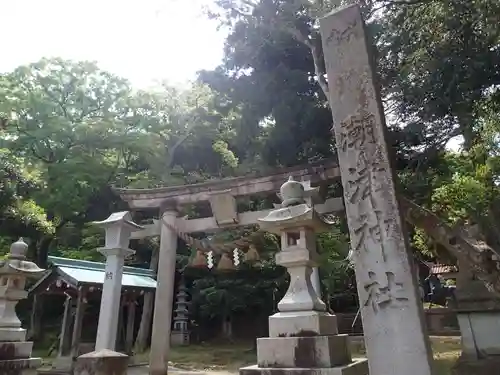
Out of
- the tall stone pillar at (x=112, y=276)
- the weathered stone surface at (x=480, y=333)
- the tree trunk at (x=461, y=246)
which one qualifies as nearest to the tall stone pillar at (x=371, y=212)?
the tree trunk at (x=461, y=246)

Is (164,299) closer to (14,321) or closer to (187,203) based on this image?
(187,203)

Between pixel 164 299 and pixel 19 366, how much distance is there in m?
3.39

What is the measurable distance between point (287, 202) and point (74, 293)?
36.2ft

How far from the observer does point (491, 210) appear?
31.6ft

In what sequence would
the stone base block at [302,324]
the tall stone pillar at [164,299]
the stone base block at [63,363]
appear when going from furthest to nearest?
the stone base block at [63,363]
the tall stone pillar at [164,299]
the stone base block at [302,324]

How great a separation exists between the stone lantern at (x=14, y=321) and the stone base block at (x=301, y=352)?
437 cm

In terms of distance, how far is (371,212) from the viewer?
3.94 metres

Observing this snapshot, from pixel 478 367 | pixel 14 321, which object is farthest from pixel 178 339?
pixel 478 367

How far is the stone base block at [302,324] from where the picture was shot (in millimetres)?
4770

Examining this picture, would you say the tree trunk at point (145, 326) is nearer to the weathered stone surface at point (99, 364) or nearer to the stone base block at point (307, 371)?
the stone base block at point (307, 371)

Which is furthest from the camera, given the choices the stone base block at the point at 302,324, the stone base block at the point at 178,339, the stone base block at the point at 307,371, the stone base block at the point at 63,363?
the stone base block at the point at 178,339

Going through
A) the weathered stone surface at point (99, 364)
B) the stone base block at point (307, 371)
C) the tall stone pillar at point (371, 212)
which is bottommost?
the stone base block at point (307, 371)

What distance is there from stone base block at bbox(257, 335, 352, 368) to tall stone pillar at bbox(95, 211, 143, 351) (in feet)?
12.4

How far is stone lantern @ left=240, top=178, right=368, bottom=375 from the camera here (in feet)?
15.2
